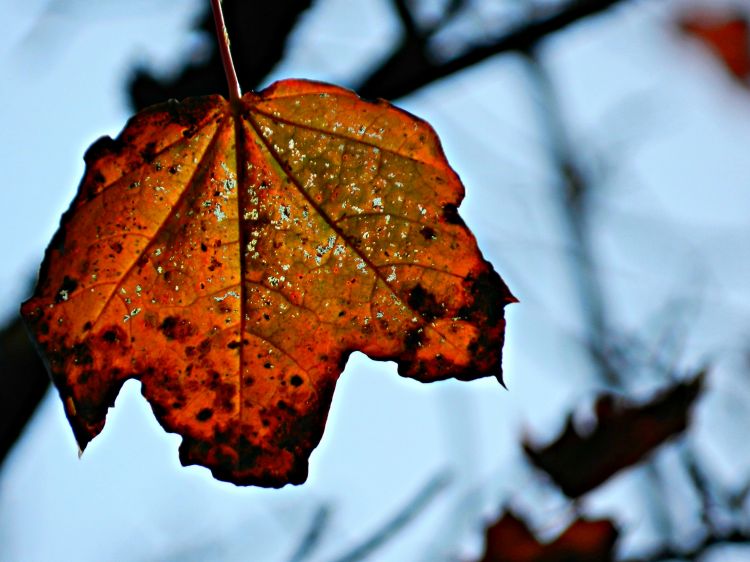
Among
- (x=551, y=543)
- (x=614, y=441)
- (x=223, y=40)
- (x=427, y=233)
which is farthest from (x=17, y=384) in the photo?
(x=614, y=441)

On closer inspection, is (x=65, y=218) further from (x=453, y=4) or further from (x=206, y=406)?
(x=453, y=4)

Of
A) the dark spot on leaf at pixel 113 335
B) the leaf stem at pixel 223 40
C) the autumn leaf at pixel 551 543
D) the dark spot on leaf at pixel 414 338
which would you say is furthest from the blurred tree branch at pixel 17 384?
the autumn leaf at pixel 551 543

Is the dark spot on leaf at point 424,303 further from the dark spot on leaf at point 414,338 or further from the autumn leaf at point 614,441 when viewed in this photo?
the autumn leaf at point 614,441

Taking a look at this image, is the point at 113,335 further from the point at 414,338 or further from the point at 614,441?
the point at 614,441

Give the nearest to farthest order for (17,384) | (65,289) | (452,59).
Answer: (65,289), (17,384), (452,59)

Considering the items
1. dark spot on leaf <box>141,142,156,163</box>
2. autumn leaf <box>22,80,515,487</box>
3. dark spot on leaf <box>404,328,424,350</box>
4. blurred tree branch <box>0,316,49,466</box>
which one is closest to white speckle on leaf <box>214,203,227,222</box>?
autumn leaf <box>22,80,515,487</box>

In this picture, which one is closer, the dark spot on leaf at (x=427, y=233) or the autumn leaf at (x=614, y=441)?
the dark spot on leaf at (x=427, y=233)

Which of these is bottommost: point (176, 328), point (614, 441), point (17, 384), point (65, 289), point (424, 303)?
point (614, 441)
